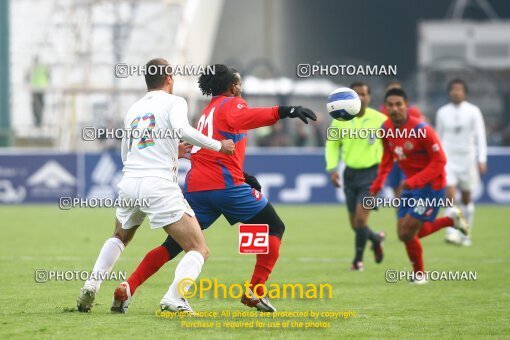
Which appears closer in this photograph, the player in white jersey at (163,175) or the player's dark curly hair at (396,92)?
the player in white jersey at (163,175)

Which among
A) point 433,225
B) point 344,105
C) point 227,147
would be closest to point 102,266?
point 227,147

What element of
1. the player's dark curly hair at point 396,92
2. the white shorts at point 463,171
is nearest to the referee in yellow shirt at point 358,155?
the player's dark curly hair at point 396,92

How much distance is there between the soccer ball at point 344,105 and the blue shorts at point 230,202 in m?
1.30

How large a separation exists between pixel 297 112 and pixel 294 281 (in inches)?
137

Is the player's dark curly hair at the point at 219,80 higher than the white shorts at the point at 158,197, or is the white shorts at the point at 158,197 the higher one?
the player's dark curly hair at the point at 219,80

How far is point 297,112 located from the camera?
9.08 meters

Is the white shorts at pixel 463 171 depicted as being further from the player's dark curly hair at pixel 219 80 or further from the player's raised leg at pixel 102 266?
the player's raised leg at pixel 102 266

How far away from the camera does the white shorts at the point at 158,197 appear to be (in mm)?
8984

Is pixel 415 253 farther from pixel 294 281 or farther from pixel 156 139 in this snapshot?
pixel 156 139

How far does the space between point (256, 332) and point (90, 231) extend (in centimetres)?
1151

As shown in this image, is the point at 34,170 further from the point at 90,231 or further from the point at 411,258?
the point at 411,258

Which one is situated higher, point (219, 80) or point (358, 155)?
point (219, 80)

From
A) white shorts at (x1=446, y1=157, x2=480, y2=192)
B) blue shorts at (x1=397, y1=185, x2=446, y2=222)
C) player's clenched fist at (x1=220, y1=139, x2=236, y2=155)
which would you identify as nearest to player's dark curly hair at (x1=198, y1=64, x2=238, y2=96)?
player's clenched fist at (x1=220, y1=139, x2=236, y2=155)

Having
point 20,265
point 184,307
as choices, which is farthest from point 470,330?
point 20,265
